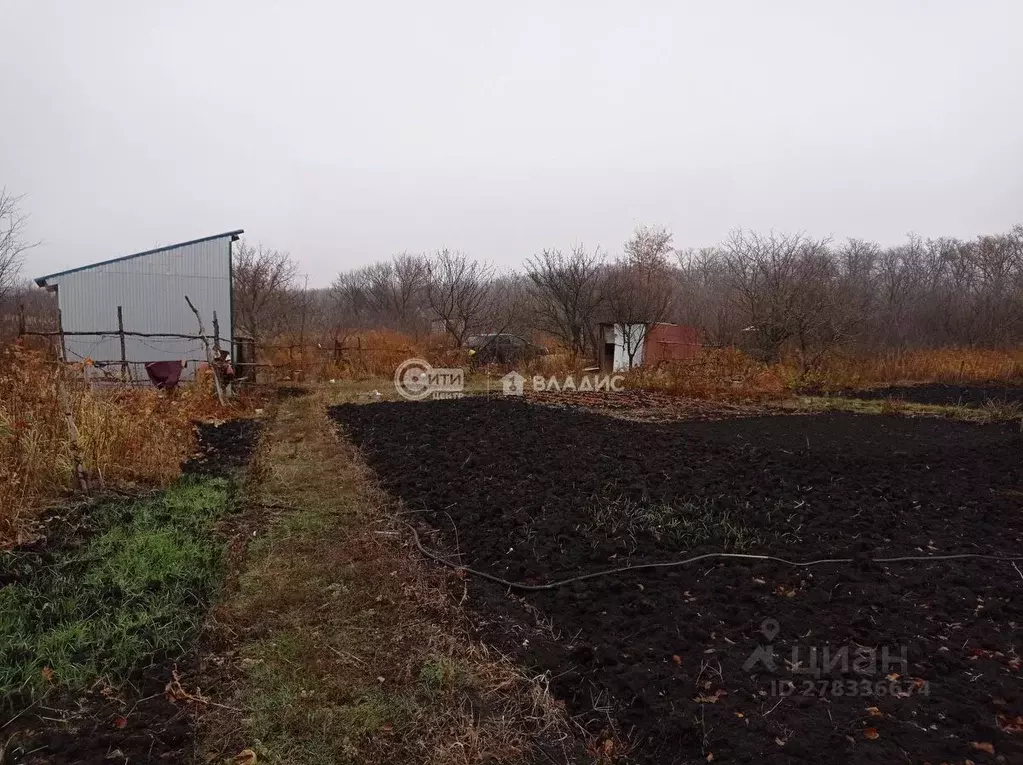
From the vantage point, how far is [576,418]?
9156mm

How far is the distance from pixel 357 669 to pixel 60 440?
412 cm

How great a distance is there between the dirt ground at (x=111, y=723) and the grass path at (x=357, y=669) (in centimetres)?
13

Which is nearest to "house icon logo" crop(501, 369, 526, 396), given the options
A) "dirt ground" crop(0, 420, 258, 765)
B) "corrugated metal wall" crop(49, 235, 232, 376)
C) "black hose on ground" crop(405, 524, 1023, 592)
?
"corrugated metal wall" crop(49, 235, 232, 376)

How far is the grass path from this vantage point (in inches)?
86.7

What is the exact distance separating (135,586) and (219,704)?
131 centimetres

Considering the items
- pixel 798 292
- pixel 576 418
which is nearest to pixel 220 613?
pixel 576 418

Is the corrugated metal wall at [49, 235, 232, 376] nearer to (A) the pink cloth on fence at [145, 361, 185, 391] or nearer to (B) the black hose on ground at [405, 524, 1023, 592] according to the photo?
(A) the pink cloth on fence at [145, 361, 185, 391]

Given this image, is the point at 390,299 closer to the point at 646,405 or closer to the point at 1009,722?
the point at 646,405

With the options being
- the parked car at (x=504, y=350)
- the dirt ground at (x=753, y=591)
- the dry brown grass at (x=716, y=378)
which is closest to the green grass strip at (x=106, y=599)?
the dirt ground at (x=753, y=591)

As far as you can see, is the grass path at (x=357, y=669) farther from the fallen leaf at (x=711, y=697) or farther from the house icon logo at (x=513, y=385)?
the house icon logo at (x=513, y=385)

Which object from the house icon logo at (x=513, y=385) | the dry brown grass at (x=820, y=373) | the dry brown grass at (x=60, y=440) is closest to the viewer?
the dry brown grass at (x=60, y=440)

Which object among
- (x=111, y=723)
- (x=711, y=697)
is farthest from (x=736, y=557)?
(x=111, y=723)

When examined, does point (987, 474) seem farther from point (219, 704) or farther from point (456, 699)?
point (219, 704)

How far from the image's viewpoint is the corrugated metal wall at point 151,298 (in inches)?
567
